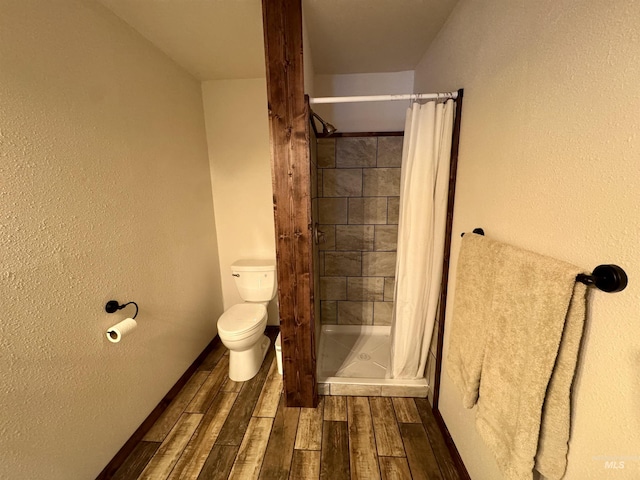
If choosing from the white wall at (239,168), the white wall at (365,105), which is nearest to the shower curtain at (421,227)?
the white wall at (365,105)

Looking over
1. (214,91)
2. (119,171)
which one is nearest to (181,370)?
(119,171)

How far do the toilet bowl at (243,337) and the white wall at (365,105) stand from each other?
1.68m

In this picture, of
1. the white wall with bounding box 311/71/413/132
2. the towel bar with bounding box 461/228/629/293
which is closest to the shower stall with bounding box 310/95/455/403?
Answer: the white wall with bounding box 311/71/413/132

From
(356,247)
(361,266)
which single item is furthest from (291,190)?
(361,266)

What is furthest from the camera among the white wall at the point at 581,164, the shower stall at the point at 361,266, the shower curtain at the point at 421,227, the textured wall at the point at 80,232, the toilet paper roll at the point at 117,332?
the shower stall at the point at 361,266

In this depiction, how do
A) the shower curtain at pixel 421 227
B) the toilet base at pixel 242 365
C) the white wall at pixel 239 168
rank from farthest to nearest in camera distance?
the white wall at pixel 239 168, the toilet base at pixel 242 365, the shower curtain at pixel 421 227

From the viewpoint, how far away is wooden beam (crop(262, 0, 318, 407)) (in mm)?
1218

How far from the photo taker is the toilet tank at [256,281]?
6.86 feet

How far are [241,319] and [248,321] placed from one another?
0.22 feet

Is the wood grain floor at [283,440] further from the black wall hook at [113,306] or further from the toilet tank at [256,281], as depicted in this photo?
the black wall hook at [113,306]

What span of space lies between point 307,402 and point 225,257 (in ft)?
4.68

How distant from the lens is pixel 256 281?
211 centimetres

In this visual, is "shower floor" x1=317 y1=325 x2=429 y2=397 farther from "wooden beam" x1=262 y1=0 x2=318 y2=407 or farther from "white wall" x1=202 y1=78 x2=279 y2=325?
"white wall" x1=202 y1=78 x2=279 y2=325

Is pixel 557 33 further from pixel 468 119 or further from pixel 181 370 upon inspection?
pixel 181 370
